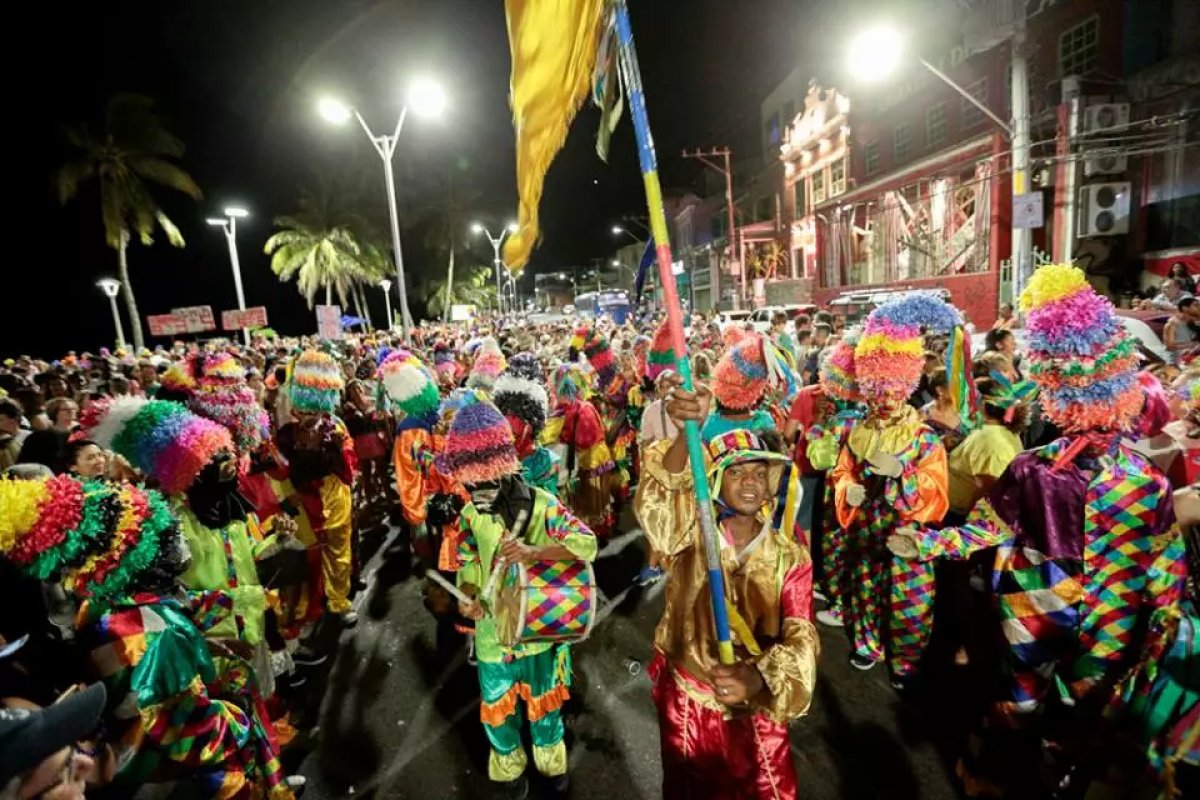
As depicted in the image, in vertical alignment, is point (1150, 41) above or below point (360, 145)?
below

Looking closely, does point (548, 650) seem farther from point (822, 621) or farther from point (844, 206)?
point (844, 206)

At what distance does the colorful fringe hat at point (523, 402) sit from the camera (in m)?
4.96

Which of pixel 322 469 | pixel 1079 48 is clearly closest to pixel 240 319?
pixel 322 469

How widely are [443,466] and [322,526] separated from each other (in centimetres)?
265

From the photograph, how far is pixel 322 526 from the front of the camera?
536cm

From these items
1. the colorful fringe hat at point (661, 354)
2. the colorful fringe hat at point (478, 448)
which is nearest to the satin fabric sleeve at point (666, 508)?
the colorful fringe hat at point (478, 448)

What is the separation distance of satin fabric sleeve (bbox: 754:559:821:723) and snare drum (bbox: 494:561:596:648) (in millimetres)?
1085

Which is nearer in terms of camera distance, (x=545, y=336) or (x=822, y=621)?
(x=822, y=621)

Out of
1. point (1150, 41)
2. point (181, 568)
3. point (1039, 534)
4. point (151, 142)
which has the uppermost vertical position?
point (151, 142)

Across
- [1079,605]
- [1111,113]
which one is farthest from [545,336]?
[1079,605]

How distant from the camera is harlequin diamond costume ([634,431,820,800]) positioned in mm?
2332

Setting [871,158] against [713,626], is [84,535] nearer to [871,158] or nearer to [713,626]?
[713,626]

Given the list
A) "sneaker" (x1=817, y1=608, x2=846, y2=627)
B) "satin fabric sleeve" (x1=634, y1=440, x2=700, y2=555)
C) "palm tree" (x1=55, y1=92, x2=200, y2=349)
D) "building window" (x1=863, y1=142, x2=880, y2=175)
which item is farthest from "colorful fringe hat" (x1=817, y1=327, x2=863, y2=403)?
"palm tree" (x1=55, y1=92, x2=200, y2=349)

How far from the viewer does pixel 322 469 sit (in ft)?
17.3
